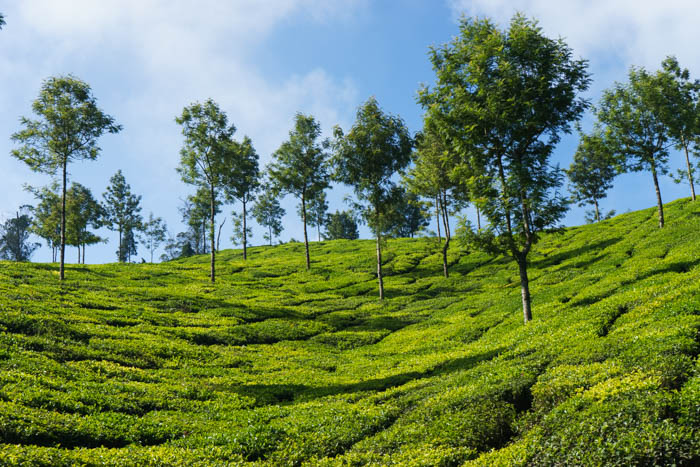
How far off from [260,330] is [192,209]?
10053 centimetres

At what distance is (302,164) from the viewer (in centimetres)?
6550

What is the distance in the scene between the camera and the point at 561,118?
26.2 meters

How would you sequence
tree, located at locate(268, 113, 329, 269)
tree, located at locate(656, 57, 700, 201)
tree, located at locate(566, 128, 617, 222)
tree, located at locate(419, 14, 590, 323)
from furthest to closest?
tree, located at locate(566, 128, 617, 222), tree, located at locate(268, 113, 329, 269), tree, located at locate(656, 57, 700, 201), tree, located at locate(419, 14, 590, 323)

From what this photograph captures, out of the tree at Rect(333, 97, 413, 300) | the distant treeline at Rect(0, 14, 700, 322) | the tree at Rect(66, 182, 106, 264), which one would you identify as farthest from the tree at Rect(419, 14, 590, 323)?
the tree at Rect(66, 182, 106, 264)

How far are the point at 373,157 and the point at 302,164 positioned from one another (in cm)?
Answer: 1974

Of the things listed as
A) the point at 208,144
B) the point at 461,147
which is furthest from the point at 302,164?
the point at 461,147

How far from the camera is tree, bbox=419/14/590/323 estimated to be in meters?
25.2

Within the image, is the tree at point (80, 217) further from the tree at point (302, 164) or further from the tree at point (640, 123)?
the tree at point (640, 123)

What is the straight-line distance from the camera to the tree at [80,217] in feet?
244

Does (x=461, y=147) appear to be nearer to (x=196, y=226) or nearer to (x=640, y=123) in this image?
(x=640, y=123)

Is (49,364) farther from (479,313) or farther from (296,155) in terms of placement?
(296,155)

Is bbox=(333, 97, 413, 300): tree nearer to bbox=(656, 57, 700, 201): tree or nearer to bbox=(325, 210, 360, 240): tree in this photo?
bbox=(656, 57, 700, 201): tree

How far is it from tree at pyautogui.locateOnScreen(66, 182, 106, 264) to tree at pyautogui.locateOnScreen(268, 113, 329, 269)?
39128 mm

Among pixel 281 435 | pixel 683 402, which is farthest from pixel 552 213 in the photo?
pixel 281 435
